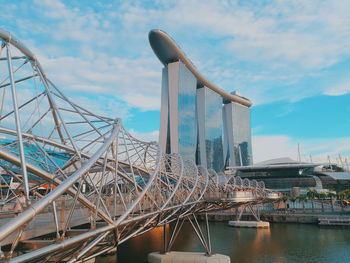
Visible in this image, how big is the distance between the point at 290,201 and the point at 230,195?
46.8 meters

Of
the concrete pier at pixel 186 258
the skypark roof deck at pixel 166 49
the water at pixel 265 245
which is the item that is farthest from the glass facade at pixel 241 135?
the concrete pier at pixel 186 258

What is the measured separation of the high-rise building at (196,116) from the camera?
114188mm

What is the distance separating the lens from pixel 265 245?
118 feet

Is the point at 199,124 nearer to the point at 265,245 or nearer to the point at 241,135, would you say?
the point at 241,135

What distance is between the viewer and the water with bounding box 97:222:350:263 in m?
30.0

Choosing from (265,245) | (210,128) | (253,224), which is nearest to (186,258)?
(265,245)

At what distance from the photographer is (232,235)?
4438cm

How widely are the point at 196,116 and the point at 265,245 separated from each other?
10912 centimetres

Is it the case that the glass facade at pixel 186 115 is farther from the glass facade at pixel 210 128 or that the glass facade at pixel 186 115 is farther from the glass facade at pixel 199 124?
the glass facade at pixel 210 128

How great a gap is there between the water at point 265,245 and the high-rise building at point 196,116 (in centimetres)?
4665

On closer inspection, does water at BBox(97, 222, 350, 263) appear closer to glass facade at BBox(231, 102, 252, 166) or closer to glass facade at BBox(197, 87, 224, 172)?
glass facade at BBox(197, 87, 224, 172)

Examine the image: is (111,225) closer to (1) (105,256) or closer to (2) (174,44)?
(1) (105,256)

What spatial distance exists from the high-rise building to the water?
4665 centimetres

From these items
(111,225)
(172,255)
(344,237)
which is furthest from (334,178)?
(111,225)
